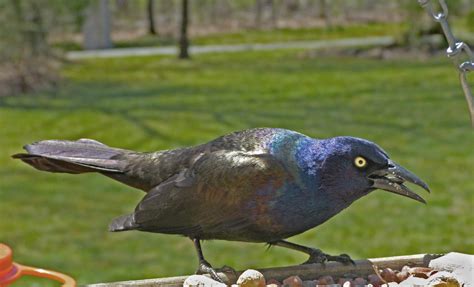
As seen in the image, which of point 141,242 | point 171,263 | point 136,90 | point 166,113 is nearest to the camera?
point 171,263

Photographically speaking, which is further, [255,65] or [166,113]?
[255,65]

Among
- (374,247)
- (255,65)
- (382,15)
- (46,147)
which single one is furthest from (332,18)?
(46,147)

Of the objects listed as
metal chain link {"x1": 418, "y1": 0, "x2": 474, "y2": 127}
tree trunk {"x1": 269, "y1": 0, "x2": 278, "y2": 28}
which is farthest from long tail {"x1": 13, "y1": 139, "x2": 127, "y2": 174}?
tree trunk {"x1": 269, "y1": 0, "x2": 278, "y2": 28}

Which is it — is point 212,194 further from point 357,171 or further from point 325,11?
point 325,11

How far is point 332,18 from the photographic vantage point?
18.2 m

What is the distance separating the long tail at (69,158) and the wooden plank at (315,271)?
10.5 inches

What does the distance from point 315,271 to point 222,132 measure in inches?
221

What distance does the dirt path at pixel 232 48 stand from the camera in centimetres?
1465

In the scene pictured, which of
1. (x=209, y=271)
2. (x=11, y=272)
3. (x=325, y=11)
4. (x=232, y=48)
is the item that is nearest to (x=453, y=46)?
(x=209, y=271)

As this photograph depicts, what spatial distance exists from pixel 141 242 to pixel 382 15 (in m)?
14.5

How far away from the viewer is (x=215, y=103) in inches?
369

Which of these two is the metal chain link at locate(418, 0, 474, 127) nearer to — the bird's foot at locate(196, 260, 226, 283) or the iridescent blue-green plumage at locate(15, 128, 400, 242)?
the iridescent blue-green plumage at locate(15, 128, 400, 242)

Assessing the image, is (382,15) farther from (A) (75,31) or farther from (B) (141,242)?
(B) (141,242)

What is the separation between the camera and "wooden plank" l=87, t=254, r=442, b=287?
1968mm
